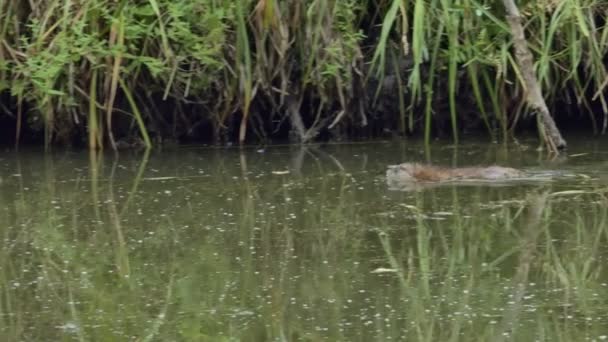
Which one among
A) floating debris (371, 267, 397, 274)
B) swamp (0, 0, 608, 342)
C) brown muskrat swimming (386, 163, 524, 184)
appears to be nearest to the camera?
swamp (0, 0, 608, 342)

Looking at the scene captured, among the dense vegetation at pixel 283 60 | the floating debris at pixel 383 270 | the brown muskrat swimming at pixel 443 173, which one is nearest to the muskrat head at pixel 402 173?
the brown muskrat swimming at pixel 443 173

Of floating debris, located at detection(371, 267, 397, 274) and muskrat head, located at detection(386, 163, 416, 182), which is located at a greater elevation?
muskrat head, located at detection(386, 163, 416, 182)

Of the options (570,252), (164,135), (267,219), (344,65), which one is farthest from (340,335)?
(164,135)

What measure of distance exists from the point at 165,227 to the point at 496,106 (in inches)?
79.9

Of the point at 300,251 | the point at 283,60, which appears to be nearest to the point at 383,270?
the point at 300,251

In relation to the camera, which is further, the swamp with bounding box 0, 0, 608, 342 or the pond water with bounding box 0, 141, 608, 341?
→ the swamp with bounding box 0, 0, 608, 342

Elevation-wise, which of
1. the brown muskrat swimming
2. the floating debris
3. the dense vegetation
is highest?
the dense vegetation

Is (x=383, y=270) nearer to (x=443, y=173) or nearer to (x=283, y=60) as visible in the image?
(x=443, y=173)

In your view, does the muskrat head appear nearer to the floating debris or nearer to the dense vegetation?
the dense vegetation

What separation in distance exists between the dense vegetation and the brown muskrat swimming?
2.30ft

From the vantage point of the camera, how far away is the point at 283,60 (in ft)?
18.6

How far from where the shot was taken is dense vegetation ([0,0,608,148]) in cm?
550

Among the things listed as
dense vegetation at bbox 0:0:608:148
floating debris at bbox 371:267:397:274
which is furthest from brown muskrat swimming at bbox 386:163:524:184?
floating debris at bbox 371:267:397:274

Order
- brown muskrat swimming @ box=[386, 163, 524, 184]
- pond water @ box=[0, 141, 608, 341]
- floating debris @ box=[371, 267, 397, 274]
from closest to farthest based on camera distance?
pond water @ box=[0, 141, 608, 341], floating debris @ box=[371, 267, 397, 274], brown muskrat swimming @ box=[386, 163, 524, 184]
